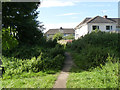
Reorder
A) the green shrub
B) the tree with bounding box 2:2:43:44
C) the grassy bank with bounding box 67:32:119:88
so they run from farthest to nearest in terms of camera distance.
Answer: the tree with bounding box 2:2:43:44, the green shrub, the grassy bank with bounding box 67:32:119:88

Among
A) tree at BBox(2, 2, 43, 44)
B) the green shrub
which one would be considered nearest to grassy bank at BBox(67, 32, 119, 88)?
the green shrub

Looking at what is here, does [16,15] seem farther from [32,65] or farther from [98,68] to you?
[98,68]

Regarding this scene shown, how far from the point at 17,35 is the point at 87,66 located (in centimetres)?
694

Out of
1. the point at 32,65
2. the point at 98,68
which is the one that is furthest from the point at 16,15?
the point at 98,68

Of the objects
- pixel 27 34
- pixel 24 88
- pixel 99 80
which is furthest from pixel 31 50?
pixel 99 80


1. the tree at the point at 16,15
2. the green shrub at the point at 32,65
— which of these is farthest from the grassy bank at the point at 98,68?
the tree at the point at 16,15

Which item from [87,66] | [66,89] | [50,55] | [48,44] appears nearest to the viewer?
[66,89]

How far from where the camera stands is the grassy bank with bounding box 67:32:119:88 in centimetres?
501

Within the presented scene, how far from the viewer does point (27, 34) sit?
481 inches

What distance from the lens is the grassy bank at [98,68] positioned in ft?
16.4

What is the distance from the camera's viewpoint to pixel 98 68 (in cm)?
696

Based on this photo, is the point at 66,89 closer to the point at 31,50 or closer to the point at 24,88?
the point at 24,88

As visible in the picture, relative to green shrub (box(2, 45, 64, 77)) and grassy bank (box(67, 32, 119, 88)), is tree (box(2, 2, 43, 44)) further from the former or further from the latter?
grassy bank (box(67, 32, 119, 88))

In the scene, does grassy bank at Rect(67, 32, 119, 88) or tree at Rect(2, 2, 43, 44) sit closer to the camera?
grassy bank at Rect(67, 32, 119, 88)
